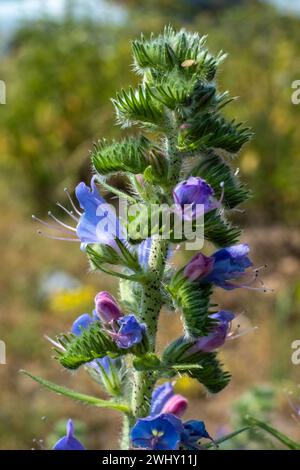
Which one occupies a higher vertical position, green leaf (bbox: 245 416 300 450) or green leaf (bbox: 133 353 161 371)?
green leaf (bbox: 133 353 161 371)

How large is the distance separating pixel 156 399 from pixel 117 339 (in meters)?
0.28

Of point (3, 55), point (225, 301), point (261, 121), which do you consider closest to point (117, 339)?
point (225, 301)

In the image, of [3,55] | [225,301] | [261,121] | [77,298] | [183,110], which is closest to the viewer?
[183,110]

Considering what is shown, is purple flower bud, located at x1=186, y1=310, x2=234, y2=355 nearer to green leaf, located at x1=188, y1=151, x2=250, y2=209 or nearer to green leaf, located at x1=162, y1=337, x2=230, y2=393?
green leaf, located at x1=162, y1=337, x2=230, y2=393

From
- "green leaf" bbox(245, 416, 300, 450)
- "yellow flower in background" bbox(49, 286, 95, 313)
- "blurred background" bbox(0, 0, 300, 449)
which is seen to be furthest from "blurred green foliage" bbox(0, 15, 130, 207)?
"green leaf" bbox(245, 416, 300, 450)

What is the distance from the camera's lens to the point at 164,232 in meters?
1.61

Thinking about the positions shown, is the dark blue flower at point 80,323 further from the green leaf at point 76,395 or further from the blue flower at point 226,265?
the blue flower at point 226,265

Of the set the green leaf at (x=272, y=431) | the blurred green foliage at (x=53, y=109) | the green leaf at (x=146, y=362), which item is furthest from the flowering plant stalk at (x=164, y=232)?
the blurred green foliage at (x=53, y=109)

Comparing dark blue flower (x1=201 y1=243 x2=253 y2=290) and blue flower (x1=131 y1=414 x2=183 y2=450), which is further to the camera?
dark blue flower (x1=201 y1=243 x2=253 y2=290)

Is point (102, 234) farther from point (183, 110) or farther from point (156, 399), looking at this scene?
point (156, 399)

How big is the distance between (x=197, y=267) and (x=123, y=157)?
284mm

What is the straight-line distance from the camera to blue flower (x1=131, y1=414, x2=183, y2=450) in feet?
5.10

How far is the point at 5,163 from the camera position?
344 inches

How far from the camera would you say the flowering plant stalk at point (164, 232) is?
1622 mm
